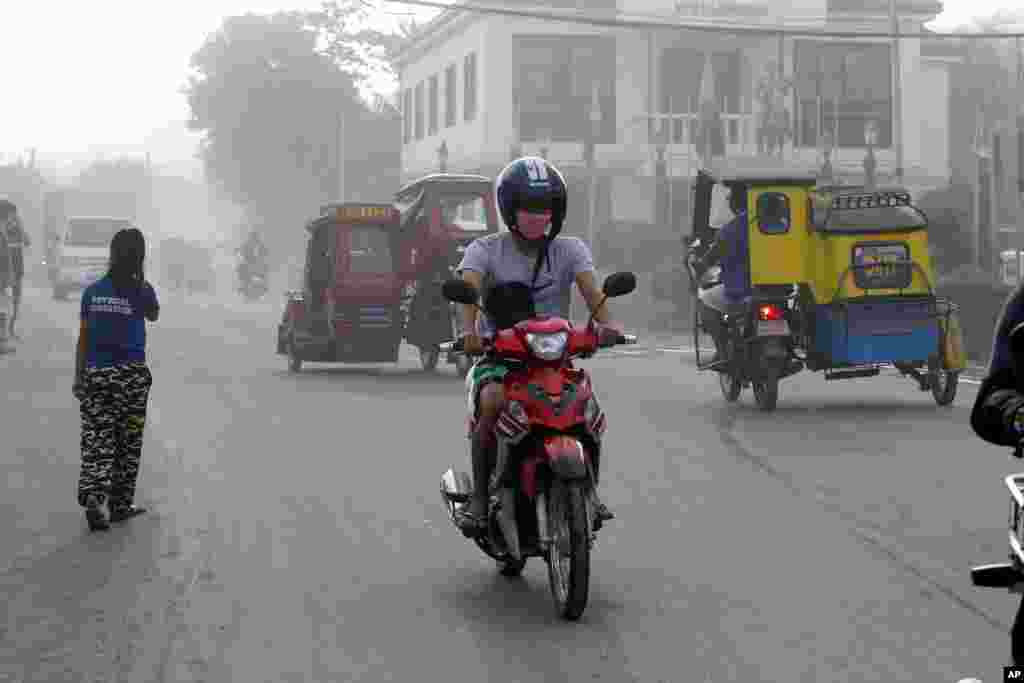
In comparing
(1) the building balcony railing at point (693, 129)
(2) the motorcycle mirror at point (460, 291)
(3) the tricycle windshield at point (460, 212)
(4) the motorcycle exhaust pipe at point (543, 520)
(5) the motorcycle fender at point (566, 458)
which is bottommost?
(4) the motorcycle exhaust pipe at point (543, 520)

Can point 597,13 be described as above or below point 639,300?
above

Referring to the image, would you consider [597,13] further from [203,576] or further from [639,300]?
[203,576]

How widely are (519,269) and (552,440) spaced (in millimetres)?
1034

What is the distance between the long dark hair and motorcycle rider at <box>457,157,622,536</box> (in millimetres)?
3148

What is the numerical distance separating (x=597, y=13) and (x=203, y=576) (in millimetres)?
46850

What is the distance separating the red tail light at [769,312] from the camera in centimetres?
1903

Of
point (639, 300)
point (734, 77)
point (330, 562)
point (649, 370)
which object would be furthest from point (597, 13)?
point (330, 562)

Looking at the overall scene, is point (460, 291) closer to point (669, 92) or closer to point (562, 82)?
Result: point (562, 82)

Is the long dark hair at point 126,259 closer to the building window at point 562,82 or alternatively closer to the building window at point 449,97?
the building window at point 562,82

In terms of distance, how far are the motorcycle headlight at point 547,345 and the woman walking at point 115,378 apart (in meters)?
3.78

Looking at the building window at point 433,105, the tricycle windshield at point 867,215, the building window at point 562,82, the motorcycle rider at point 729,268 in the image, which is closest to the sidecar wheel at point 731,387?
the motorcycle rider at point 729,268

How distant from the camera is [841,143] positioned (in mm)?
57125

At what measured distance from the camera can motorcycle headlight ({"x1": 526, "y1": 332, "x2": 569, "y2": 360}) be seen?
8383 mm

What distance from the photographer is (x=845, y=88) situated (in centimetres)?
5703
